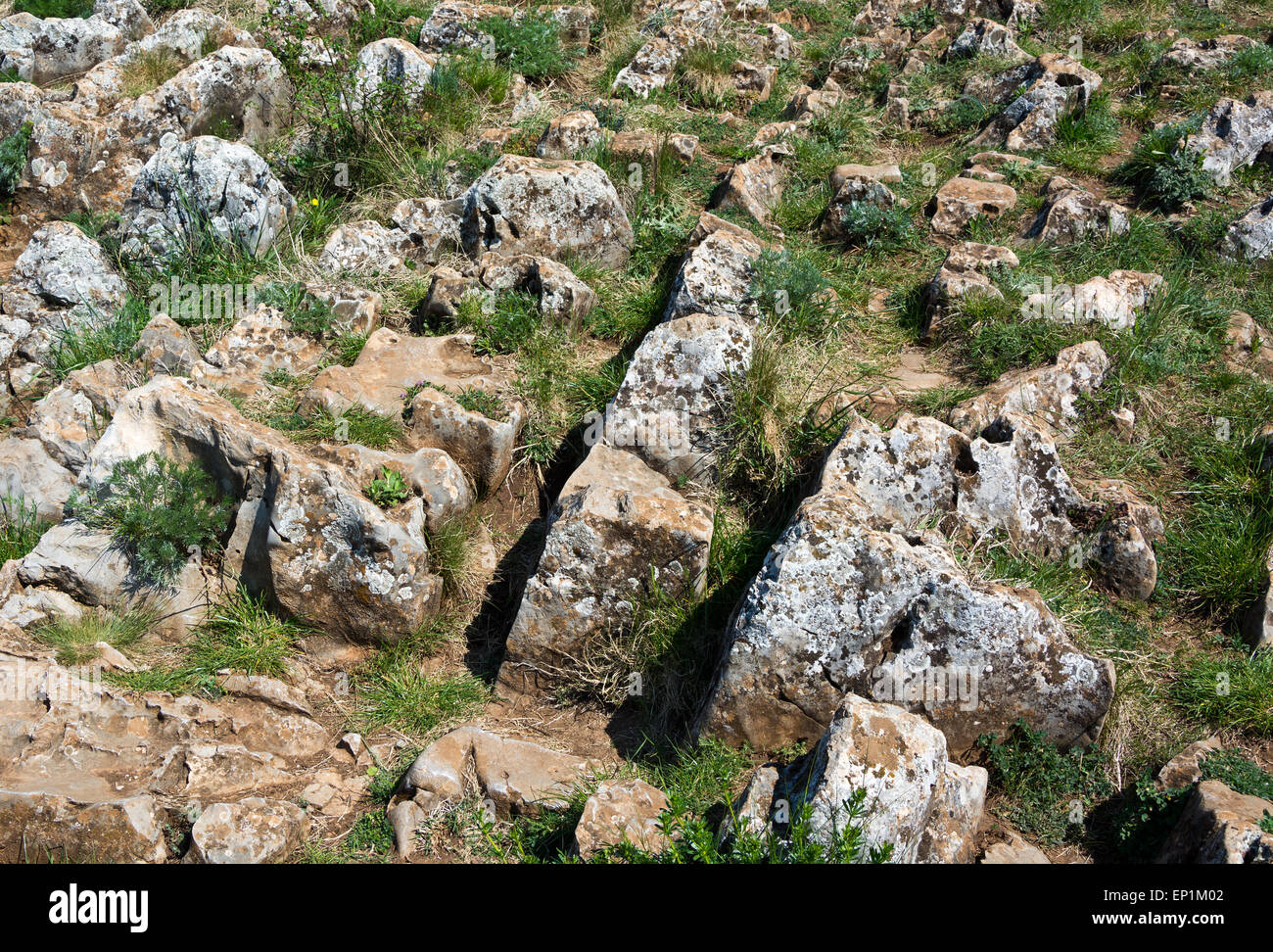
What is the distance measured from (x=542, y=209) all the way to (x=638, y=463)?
2.88 metres

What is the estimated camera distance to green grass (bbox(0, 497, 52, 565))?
5.94 metres

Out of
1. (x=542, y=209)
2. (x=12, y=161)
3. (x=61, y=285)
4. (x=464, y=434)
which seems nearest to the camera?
(x=464, y=434)

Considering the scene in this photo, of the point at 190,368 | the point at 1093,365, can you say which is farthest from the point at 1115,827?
the point at 190,368

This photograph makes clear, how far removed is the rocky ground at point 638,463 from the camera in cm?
454

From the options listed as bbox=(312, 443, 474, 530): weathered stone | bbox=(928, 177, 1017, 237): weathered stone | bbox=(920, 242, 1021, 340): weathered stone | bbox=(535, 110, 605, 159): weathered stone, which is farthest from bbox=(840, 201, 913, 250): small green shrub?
bbox=(312, 443, 474, 530): weathered stone

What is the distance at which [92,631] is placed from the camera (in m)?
5.42

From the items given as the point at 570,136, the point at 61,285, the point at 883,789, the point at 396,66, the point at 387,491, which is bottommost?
the point at 883,789

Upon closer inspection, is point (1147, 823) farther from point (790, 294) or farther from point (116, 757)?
point (116, 757)

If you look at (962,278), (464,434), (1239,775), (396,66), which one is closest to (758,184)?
(962,278)

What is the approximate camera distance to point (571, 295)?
703cm

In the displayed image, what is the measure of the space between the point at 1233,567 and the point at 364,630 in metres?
4.96

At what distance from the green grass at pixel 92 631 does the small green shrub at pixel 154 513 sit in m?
0.25

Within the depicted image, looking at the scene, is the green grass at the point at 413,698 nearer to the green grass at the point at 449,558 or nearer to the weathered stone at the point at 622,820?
the green grass at the point at 449,558
